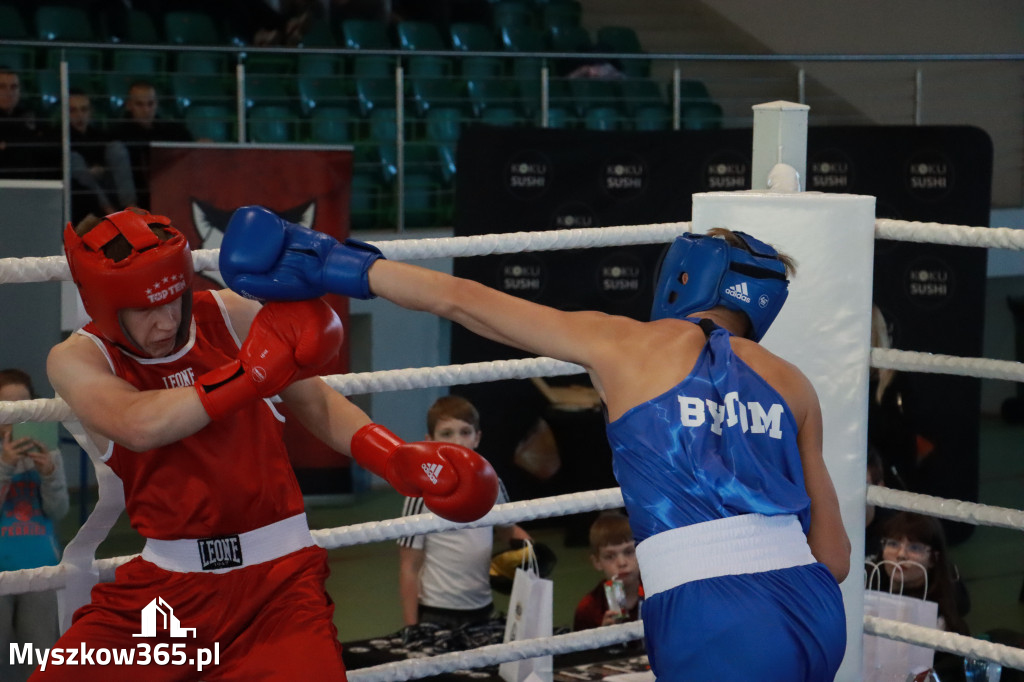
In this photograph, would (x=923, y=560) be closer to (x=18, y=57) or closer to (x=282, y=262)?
(x=282, y=262)

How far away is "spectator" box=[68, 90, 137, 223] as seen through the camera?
5.49 metres

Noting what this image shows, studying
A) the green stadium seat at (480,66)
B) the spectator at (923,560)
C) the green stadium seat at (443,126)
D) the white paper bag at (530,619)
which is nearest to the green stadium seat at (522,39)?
the green stadium seat at (480,66)

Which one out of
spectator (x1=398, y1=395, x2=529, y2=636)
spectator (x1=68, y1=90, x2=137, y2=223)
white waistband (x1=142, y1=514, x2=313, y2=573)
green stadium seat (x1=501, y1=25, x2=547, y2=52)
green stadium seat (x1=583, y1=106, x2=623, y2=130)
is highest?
green stadium seat (x1=501, y1=25, x2=547, y2=52)

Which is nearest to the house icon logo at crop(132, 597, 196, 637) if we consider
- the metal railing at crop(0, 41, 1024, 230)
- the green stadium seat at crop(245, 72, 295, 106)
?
the metal railing at crop(0, 41, 1024, 230)

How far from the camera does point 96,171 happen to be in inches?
219

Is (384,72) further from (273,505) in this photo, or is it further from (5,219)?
(273,505)

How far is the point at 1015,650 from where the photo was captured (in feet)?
6.91

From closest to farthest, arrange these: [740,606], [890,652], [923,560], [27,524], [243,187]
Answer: [740,606], [890,652], [27,524], [923,560], [243,187]

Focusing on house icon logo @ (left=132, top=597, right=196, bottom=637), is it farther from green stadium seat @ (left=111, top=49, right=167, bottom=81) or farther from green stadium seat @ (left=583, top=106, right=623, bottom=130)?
green stadium seat @ (left=583, top=106, right=623, bottom=130)

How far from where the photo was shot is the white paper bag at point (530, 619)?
2.62 meters

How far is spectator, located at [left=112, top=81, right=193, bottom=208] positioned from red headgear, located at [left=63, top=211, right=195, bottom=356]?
4.06 metres

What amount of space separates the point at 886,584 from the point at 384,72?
4.90 metres

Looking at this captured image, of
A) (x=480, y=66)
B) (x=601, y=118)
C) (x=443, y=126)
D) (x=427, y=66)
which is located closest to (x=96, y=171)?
(x=443, y=126)

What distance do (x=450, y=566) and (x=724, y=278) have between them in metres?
2.12
